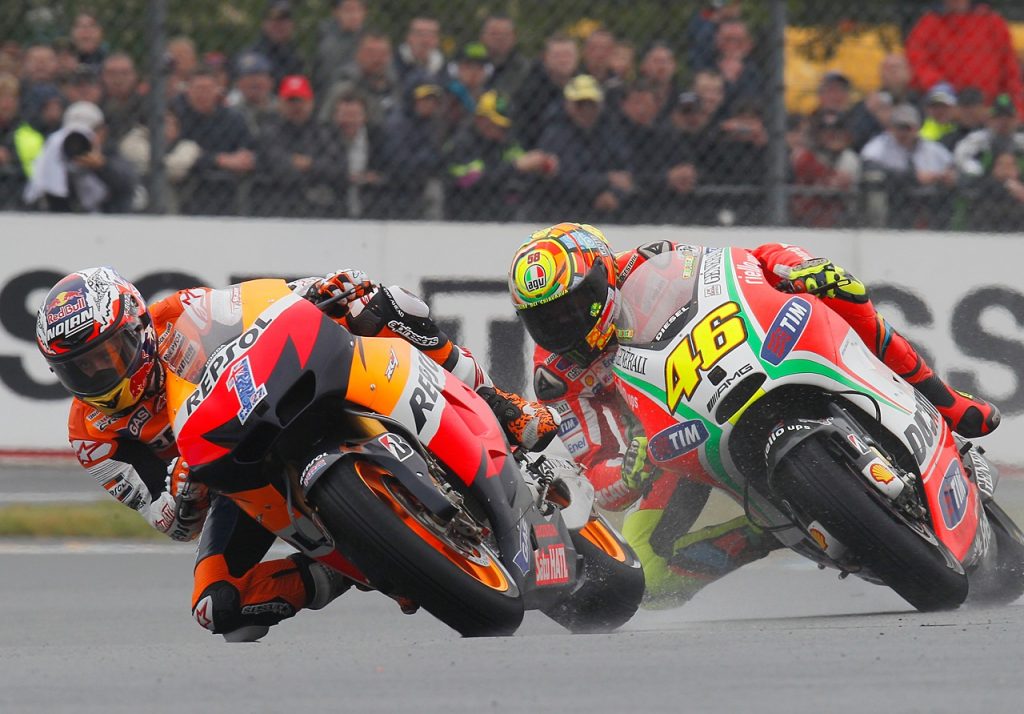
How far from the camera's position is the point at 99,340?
454 centimetres

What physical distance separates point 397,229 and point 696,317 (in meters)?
3.78

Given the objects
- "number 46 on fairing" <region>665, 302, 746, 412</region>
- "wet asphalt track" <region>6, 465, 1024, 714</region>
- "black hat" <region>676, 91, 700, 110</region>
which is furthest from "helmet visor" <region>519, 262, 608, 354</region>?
"black hat" <region>676, 91, 700, 110</region>

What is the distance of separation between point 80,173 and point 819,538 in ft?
16.3

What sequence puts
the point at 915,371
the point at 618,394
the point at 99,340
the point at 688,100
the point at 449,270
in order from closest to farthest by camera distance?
the point at 99,340, the point at 915,371, the point at 618,394, the point at 449,270, the point at 688,100

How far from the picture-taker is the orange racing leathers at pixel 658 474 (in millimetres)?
5441

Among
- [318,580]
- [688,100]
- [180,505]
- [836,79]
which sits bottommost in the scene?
[688,100]

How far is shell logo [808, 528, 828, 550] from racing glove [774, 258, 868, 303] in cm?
87

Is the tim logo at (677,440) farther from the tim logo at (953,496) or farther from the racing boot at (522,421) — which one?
the tim logo at (953,496)

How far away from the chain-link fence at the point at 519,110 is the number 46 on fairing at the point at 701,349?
12.1ft

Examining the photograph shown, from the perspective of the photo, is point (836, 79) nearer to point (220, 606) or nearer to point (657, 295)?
point (657, 295)

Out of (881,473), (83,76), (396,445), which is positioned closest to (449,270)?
(83,76)

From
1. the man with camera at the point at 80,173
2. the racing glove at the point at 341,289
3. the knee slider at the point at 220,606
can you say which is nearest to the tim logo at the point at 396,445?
the racing glove at the point at 341,289

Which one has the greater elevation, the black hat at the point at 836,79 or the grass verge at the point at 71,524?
the black hat at the point at 836,79

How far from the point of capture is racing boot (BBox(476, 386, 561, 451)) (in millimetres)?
5043
